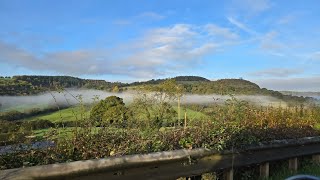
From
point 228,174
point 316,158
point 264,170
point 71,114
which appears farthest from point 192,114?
point 316,158

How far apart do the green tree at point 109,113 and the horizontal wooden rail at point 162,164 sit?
123cm

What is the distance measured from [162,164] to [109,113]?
1.58m

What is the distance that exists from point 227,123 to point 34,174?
4198 millimetres

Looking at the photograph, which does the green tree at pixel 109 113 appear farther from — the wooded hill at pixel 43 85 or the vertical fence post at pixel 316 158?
the vertical fence post at pixel 316 158

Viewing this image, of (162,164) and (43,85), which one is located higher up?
(43,85)

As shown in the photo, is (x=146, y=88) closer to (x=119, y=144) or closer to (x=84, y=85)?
(x=84, y=85)

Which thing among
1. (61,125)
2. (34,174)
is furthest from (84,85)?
(34,174)

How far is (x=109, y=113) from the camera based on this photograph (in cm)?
714

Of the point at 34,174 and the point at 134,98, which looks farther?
the point at 134,98

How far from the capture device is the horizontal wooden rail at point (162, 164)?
4.89 metres

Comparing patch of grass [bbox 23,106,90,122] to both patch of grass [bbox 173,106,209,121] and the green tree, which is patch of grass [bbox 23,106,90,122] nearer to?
the green tree

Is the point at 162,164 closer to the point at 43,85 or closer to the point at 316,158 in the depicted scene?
the point at 43,85

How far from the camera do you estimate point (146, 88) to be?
8.16 m

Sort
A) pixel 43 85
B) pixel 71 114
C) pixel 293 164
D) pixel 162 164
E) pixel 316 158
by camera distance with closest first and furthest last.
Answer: pixel 162 164
pixel 71 114
pixel 43 85
pixel 293 164
pixel 316 158
